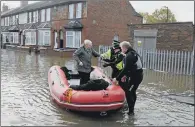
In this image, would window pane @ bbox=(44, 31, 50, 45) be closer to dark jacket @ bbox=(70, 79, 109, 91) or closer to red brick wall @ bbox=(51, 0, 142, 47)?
red brick wall @ bbox=(51, 0, 142, 47)

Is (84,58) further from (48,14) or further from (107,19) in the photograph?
(48,14)

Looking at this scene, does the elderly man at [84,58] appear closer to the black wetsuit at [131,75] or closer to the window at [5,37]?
the black wetsuit at [131,75]

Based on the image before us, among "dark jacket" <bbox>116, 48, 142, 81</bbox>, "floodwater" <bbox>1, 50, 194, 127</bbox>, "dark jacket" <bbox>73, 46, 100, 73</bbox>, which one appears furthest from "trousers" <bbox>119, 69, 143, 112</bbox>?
"dark jacket" <bbox>73, 46, 100, 73</bbox>

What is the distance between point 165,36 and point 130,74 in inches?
622

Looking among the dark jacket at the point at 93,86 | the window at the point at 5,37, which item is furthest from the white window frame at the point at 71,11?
the dark jacket at the point at 93,86

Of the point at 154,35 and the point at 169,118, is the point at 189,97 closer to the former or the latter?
the point at 169,118

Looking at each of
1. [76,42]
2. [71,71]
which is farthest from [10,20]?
[71,71]

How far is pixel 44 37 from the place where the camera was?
123ft

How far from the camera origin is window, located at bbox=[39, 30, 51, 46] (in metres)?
36.9

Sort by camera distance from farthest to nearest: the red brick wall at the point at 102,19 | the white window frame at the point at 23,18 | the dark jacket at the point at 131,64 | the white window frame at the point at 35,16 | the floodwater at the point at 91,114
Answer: the white window frame at the point at 23,18 → the white window frame at the point at 35,16 → the red brick wall at the point at 102,19 → the dark jacket at the point at 131,64 → the floodwater at the point at 91,114

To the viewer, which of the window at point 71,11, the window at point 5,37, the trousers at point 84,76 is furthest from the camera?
the window at point 5,37

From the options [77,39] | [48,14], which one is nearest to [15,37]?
[48,14]

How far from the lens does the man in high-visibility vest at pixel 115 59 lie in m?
8.12

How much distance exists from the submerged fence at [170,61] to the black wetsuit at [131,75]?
823cm
